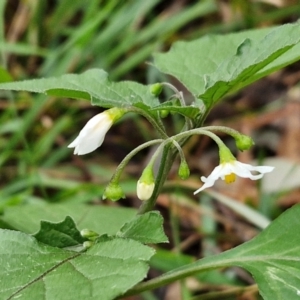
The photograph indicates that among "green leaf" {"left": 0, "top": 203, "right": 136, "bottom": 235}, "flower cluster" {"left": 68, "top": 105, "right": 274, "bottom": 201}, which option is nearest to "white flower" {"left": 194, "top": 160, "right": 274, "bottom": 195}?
"flower cluster" {"left": 68, "top": 105, "right": 274, "bottom": 201}

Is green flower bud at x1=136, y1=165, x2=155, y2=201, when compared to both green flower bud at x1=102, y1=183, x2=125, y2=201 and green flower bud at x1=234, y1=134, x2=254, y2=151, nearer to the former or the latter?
green flower bud at x1=102, y1=183, x2=125, y2=201

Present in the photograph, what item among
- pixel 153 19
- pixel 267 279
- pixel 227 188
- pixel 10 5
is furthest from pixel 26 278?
pixel 10 5

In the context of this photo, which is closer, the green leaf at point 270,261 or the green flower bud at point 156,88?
the green leaf at point 270,261

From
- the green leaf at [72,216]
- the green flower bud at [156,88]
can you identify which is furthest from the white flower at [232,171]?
the green leaf at [72,216]

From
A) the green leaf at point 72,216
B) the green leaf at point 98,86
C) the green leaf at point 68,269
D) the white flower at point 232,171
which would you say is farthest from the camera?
the green leaf at point 72,216

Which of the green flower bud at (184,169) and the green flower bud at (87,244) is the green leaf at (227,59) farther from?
the green flower bud at (87,244)

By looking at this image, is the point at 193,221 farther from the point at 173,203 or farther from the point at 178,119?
the point at 178,119

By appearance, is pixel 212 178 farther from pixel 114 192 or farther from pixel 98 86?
pixel 98 86
